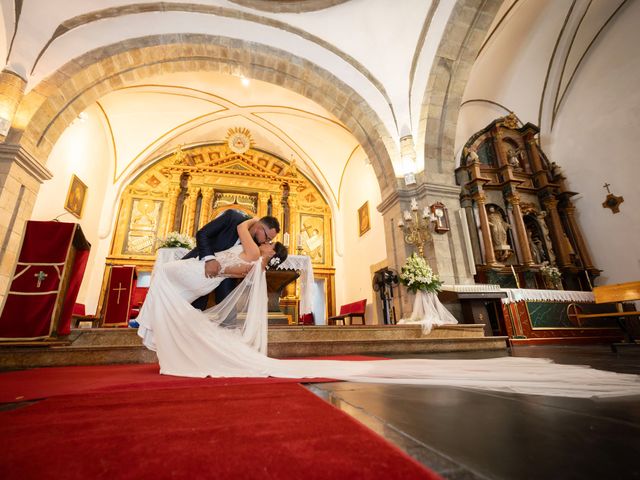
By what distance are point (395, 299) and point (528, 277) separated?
398 cm

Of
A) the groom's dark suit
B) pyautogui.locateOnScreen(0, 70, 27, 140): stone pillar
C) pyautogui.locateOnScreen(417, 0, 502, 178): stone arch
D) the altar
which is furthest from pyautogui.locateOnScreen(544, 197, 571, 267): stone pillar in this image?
pyautogui.locateOnScreen(0, 70, 27, 140): stone pillar

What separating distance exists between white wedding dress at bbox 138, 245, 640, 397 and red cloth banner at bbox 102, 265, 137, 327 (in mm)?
5325

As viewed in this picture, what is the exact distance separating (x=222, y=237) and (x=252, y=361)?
125 centimetres

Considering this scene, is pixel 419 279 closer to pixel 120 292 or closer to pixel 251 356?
pixel 251 356

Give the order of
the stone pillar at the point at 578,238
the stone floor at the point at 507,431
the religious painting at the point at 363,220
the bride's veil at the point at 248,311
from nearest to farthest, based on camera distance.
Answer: the stone floor at the point at 507,431 → the bride's veil at the point at 248,311 → the stone pillar at the point at 578,238 → the religious painting at the point at 363,220

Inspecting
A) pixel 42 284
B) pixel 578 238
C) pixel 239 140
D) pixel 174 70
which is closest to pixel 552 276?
pixel 578 238

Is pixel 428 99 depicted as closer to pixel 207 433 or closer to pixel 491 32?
pixel 491 32

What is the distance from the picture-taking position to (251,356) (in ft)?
7.23

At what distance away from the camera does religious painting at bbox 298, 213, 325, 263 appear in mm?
11539

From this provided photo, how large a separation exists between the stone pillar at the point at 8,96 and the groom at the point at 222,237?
5.09 m

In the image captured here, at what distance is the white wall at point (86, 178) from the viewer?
672 centimetres

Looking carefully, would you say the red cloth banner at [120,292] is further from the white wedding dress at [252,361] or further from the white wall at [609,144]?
the white wall at [609,144]

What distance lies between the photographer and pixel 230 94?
978cm

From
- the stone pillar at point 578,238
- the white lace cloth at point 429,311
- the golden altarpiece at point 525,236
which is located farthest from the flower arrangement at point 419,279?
the stone pillar at point 578,238
